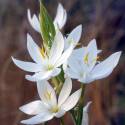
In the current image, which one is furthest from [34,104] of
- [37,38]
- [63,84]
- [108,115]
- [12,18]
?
[12,18]

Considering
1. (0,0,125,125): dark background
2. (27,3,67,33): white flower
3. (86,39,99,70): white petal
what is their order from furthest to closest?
(0,0,125,125): dark background
(27,3,67,33): white flower
(86,39,99,70): white petal

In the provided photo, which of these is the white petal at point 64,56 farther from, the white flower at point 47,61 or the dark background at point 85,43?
the dark background at point 85,43

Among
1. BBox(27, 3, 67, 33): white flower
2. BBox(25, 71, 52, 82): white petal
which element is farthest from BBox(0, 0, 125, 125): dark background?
BBox(25, 71, 52, 82): white petal

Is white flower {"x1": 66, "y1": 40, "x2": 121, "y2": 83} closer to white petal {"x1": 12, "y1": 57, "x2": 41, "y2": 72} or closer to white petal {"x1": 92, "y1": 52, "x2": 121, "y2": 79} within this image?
white petal {"x1": 92, "y1": 52, "x2": 121, "y2": 79}

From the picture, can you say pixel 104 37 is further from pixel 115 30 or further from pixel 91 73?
pixel 91 73

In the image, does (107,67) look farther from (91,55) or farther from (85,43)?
(85,43)

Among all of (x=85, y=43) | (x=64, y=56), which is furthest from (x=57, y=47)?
(x=85, y=43)
